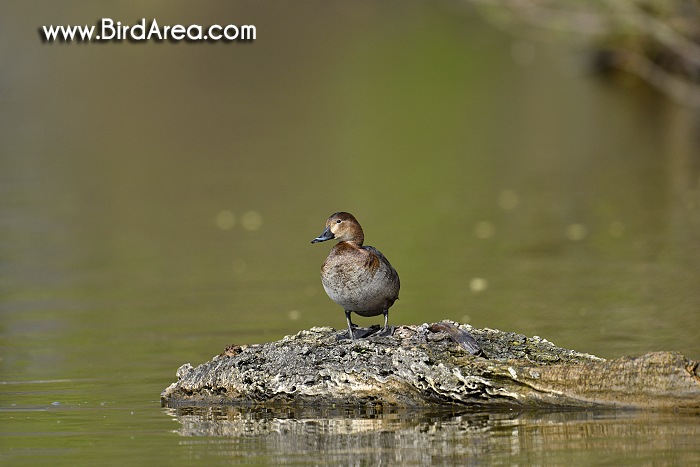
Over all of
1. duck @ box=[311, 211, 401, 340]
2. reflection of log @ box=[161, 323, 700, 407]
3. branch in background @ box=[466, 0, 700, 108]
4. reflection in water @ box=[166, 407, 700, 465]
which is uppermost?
branch in background @ box=[466, 0, 700, 108]

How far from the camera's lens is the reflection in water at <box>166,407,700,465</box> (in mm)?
7148

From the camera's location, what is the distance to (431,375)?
27.0 feet

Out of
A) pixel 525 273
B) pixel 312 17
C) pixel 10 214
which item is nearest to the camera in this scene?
pixel 525 273

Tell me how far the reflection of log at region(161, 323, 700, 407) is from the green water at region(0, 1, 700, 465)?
143mm

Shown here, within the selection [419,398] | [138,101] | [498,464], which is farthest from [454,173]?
[138,101]

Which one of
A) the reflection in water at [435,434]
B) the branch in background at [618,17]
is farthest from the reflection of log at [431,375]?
the branch in background at [618,17]

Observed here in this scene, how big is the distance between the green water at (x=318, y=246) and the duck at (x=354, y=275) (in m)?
0.71

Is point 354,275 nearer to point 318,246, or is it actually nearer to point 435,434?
point 435,434

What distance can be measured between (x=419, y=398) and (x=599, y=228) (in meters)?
8.68

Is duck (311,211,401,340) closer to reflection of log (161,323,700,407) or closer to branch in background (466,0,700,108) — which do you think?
reflection of log (161,323,700,407)

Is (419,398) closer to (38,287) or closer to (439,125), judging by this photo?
(38,287)

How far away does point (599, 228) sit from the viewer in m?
16.5

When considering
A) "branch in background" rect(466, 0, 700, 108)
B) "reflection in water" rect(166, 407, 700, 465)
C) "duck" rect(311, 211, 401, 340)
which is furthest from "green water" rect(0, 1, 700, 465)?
"branch in background" rect(466, 0, 700, 108)

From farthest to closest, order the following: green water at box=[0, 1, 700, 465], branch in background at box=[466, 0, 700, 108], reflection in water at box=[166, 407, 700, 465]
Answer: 1. branch in background at box=[466, 0, 700, 108]
2. green water at box=[0, 1, 700, 465]
3. reflection in water at box=[166, 407, 700, 465]
